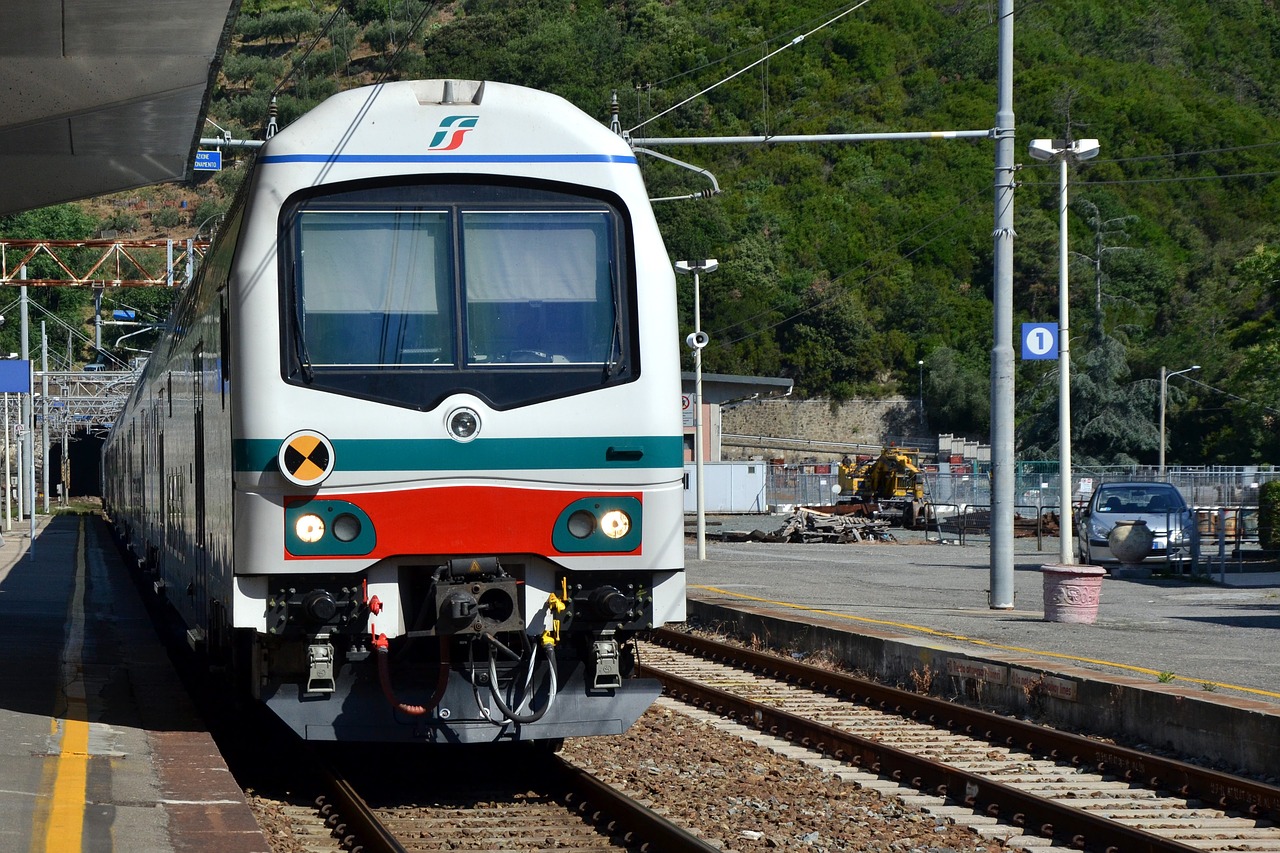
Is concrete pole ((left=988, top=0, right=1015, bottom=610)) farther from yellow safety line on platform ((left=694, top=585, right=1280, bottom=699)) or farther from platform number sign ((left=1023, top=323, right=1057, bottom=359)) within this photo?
platform number sign ((left=1023, top=323, right=1057, bottom=359))

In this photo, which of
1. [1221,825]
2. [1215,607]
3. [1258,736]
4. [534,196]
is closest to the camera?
[1221,825]

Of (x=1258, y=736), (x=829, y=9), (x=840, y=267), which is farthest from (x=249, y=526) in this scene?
(x=829, y=9)

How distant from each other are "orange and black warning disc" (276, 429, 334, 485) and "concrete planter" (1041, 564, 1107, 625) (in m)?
11.1

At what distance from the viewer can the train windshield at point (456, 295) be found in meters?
8.58

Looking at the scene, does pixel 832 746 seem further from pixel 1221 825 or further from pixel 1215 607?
pixel 1215 607

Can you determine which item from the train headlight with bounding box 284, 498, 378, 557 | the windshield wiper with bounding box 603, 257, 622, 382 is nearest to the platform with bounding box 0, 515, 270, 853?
the train headlight with bounding box 284, 498, 378, 557

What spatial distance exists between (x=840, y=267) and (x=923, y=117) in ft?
43.9

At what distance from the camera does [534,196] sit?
8.91m

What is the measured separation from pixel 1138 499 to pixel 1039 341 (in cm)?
951

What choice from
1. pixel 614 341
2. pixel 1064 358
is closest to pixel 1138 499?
pixel 1064 358

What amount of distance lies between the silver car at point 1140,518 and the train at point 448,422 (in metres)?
20.8

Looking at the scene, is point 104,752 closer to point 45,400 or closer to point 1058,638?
point 1058,638

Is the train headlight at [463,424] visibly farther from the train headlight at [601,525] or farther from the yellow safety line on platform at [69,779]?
the yellow safety line on platform at [69,779]

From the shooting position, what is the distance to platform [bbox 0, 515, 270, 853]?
23.0 ft
